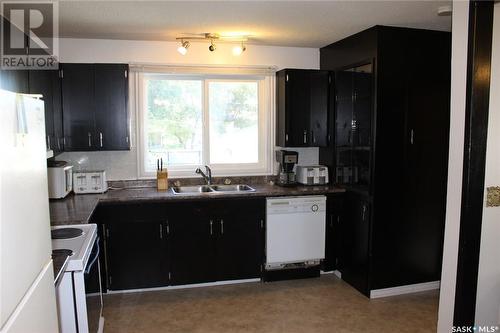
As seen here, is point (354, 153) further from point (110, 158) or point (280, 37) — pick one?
point (110, 158)

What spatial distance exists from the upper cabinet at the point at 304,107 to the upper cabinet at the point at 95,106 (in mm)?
1593

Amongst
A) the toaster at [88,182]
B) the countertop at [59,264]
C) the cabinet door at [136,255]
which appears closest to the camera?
the countertop at [59,264]

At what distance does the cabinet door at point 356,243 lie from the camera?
3611 mm

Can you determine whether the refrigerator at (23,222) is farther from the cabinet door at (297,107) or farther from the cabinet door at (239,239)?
the cabinet door at (297,107)

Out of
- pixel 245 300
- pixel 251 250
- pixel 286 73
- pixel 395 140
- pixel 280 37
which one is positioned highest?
pixel 280 37

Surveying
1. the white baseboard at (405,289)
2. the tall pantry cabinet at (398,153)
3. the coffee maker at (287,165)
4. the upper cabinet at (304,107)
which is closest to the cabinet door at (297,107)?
the upper cabinet at (304,107)

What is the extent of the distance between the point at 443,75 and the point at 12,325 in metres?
3.73

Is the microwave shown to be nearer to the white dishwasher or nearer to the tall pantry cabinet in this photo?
the white dishwasher

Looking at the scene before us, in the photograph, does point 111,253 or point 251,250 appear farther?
point 251,250

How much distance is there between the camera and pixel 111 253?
3613 mm

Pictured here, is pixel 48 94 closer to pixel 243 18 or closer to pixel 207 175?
pixel 207 175

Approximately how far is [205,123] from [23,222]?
3182 millimetres

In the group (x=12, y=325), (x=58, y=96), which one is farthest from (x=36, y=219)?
(x=58, y=96)

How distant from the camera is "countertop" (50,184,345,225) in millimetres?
3064
